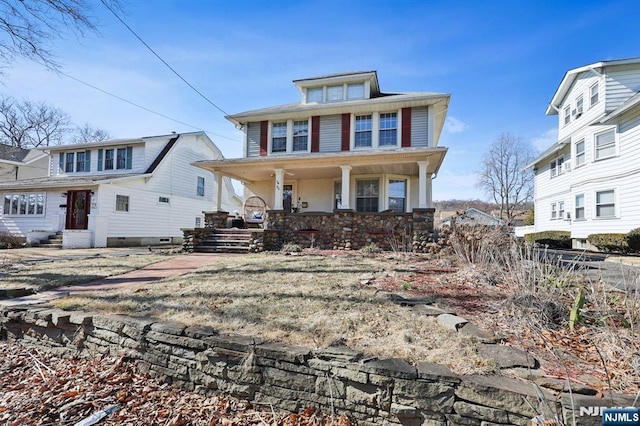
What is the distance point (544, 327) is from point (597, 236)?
11.9 meters

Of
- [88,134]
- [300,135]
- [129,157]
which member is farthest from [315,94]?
[88,134]

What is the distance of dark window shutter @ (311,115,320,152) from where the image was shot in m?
12.2

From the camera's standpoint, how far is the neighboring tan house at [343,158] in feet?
32.7

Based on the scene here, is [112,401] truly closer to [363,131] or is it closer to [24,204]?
[363,131]

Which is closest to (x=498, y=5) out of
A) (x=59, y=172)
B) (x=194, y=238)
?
(x=194, y=238)

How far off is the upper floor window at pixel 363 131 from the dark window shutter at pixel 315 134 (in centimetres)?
162

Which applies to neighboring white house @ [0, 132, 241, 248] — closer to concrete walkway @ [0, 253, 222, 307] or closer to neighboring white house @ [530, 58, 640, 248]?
concrete walkway @ [0, 253, 222, 307]

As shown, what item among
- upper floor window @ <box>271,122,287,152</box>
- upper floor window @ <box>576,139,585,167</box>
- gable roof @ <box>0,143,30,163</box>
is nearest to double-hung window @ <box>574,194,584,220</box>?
upper floor window @ <box>576,139,585,167</box>

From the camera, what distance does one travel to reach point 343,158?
10281 mm

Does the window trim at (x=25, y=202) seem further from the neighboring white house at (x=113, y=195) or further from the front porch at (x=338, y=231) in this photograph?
the front porch at (x=338, y=231)

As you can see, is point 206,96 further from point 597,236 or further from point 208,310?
point 597,236

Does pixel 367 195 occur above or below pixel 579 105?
below

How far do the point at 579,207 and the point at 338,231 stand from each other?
39.0 feet

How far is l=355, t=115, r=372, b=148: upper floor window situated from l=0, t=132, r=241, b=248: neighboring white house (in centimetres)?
601
